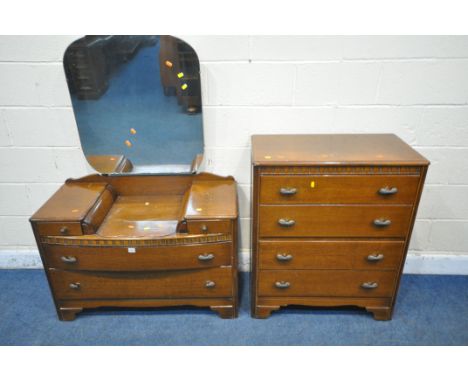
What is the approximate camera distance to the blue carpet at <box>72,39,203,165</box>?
1.89 metres

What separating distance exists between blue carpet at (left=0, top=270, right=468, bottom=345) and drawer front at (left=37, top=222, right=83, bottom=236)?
0.62 metres

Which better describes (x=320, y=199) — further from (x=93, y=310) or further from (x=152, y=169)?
(x=93, y=310)

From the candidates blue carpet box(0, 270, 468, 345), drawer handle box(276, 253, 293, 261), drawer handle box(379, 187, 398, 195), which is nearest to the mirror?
drawer handle box(276, 253, 293, 261)

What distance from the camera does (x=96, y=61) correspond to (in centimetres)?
187

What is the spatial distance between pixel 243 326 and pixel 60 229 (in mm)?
1125

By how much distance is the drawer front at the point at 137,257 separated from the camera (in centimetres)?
183

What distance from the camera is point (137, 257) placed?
185cm

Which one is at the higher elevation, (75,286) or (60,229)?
(60,229)

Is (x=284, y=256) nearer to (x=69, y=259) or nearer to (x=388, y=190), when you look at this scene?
(x=388, y=190)

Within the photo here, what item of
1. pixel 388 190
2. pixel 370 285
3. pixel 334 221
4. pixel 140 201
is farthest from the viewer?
pixel 140 201

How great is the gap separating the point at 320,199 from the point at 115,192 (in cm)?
122

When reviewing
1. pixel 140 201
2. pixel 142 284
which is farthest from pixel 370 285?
pixel 140 201

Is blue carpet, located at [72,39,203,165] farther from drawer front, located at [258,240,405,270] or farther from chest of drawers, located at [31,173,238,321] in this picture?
drawer front, located at [258,240,405,270]
